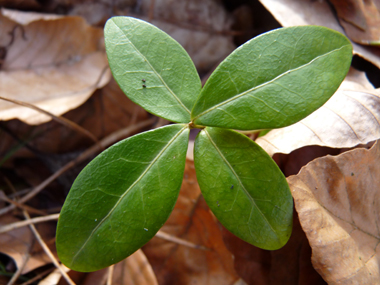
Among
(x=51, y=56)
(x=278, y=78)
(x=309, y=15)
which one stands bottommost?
(x=51, y=56)

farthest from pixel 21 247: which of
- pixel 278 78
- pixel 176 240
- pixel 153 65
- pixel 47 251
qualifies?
pixel 278 78

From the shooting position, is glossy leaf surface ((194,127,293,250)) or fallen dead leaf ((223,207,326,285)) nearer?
glossy leaf surface ((194,127,293,250))

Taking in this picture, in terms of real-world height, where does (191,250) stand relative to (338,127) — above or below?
below

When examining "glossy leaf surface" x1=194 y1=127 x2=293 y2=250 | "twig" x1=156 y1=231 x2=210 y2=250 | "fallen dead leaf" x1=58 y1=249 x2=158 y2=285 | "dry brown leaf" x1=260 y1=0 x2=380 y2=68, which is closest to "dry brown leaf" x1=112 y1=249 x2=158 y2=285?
"fallen dead leaf" x1=58 y1=249 x2=158 y2=285

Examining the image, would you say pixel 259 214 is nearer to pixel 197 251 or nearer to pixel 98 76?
pixel 197 251

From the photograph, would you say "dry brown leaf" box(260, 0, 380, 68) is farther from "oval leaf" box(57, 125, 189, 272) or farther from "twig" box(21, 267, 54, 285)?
"twig" box(21, 267, 54, 285)

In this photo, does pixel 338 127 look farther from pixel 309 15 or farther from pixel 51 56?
pixel 51 56

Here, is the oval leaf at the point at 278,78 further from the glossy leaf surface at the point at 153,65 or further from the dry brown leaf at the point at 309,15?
the dry brown leaf at the point at 309,15

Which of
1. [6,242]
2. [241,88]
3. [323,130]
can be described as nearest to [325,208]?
[323,130]
